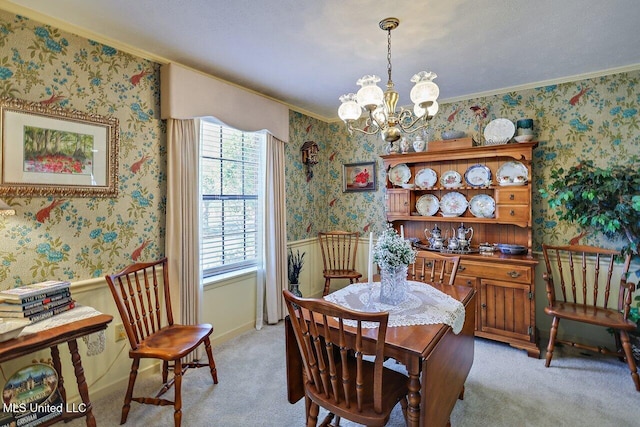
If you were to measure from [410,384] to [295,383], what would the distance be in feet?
2.51

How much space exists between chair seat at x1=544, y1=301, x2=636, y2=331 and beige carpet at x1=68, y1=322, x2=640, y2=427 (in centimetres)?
43

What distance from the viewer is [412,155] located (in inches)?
140

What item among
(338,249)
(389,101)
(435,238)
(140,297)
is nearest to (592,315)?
(435,238)

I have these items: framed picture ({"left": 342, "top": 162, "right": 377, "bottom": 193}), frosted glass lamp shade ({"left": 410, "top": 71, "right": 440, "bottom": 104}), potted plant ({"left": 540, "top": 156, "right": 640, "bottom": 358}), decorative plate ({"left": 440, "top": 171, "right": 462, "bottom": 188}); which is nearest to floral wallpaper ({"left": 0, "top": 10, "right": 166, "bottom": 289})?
frosted glass lamp shade ({"left": 410, "top": 71, "right": 440, "bottom": 104})

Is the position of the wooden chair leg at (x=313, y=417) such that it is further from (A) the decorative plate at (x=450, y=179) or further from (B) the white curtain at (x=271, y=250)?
(A) the decorative plate at (x=450, y=179)

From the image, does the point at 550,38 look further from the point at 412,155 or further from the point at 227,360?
the point at 227,360

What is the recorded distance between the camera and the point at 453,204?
11.6ft

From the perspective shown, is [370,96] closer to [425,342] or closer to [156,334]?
[425,342]

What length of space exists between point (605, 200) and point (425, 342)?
2434mm

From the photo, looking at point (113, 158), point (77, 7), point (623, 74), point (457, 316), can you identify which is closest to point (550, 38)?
point (623, 74)

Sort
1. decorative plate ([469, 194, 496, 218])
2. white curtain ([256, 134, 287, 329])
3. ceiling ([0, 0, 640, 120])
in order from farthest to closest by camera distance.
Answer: white curtain ([256, 134, 287, 329]) → decorative plate ([469, 194, 496, 218]) → ceiling ([0, 0, 640, 120])

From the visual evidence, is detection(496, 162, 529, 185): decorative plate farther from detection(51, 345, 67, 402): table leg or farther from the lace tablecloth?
detection(51, 345, 67, 402): table leg

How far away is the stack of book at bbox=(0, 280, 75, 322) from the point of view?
1.66 metres

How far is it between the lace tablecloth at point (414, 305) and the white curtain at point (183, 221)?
4.39ft
